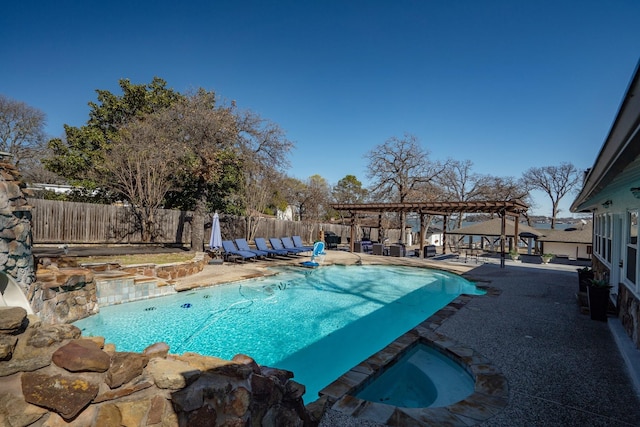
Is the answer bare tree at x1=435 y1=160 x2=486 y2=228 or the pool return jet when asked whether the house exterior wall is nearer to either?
the pool return jet

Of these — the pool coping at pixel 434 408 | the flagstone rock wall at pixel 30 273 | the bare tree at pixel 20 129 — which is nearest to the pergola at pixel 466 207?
the pool coping at pixel 434 408

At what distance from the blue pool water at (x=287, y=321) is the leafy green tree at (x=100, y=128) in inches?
418

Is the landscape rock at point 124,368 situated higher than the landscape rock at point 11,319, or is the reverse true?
the landscape rock at point 11,319

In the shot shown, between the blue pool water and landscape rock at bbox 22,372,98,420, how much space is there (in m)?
3.23

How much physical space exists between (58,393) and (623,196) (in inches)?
307

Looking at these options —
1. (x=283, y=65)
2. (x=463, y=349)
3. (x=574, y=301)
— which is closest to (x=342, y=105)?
(x=283, y=65)

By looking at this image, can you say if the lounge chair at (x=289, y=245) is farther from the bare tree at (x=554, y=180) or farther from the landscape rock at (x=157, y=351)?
the bare tree at (x=554, y=180)

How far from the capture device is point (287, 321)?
7062 millimetres

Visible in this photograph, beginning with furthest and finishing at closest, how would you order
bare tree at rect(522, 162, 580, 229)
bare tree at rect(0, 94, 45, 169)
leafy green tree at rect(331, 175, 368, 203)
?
leafy green tree at rect(331, 175, 368, 203), bare tree at rect(522, 162, 580, 229), bare tree at rect(0, 94, 45, 169)

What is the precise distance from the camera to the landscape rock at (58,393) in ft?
5.35

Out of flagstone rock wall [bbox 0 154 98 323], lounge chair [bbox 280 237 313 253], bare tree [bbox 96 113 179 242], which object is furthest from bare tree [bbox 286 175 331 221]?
flagstone rock wall [bbox 0 154 98 323]

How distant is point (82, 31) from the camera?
40.4 ft

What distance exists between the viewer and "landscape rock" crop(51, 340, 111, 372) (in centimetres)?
178

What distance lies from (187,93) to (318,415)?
17184 millimetres
